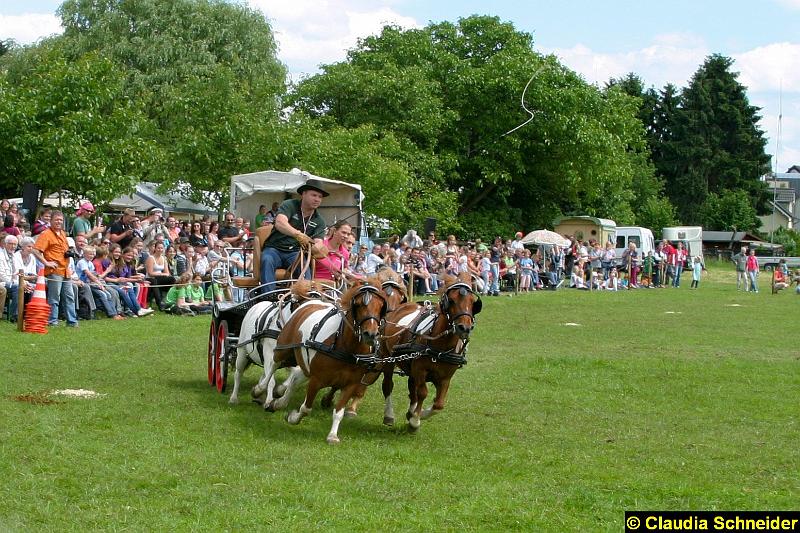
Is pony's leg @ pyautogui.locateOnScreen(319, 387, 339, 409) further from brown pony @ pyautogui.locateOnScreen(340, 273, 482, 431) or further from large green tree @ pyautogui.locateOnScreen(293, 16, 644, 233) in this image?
large green tree @ pyautogui.locateOnScreen(293, 16, 644, 233)

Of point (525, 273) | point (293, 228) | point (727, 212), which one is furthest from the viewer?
point (727, 212)

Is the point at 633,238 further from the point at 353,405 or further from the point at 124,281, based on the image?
the point at 353,405

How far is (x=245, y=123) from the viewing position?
3081cm

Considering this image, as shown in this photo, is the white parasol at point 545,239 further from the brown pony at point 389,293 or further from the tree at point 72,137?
the brown pony at point 389,293

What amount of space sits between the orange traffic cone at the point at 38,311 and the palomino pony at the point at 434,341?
8.98 metres

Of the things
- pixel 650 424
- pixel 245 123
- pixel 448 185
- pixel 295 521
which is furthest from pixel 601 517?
pixel 448 185

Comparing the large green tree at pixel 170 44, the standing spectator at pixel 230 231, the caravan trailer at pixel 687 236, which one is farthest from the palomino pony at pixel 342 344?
the caravan trailer at pixel 687 236

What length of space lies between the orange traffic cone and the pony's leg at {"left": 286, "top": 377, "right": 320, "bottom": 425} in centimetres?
861

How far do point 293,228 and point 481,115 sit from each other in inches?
1449

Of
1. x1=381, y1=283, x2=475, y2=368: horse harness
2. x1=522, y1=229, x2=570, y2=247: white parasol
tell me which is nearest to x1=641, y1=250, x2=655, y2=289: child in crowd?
x1=522, y1=229, x2=570, y2=247: white parasol

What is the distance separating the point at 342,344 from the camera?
9484mm

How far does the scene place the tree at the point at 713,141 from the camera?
8075 centimetres

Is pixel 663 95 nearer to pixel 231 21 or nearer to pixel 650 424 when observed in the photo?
pixel 231 21

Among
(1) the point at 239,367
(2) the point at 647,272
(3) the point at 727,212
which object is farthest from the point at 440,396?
(3) the point at 727,212
